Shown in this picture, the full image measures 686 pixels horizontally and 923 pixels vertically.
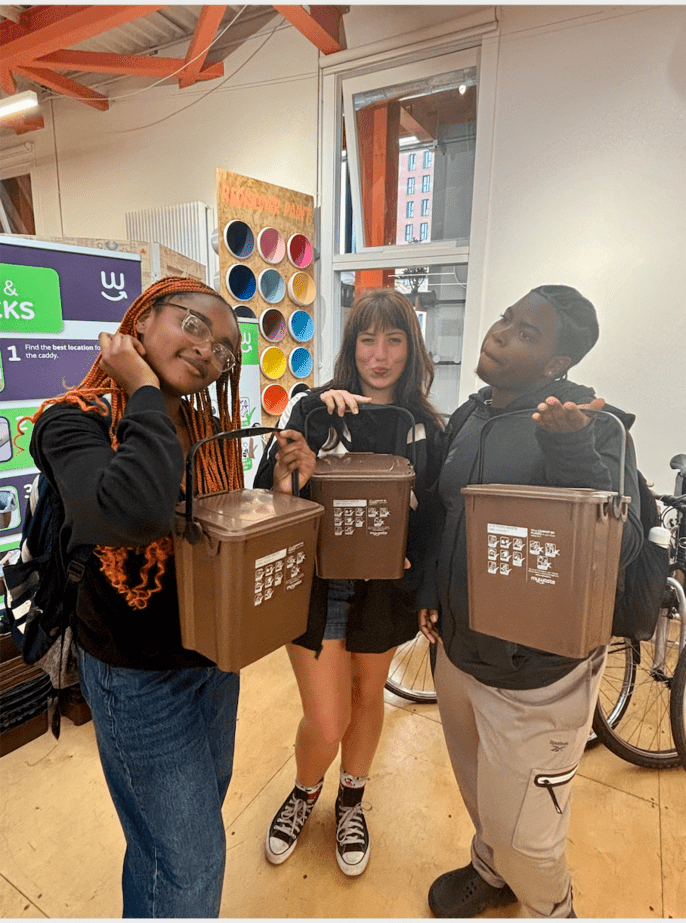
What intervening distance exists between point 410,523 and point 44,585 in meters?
0.81

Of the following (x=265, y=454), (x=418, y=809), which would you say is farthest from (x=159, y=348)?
(x=418, y=809)

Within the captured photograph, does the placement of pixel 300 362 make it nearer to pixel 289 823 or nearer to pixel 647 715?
pixel 289 823

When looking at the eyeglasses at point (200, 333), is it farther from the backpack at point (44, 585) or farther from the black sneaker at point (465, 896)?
the black sneaker at point (465, 896)

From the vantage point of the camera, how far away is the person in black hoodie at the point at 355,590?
3.76 feet

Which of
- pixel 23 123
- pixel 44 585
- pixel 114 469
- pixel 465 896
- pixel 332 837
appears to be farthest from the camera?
pixel 332 837

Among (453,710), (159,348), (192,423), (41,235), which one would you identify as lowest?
(453,710)

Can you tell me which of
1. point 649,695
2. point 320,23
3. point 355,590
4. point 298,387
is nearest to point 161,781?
point 355,590

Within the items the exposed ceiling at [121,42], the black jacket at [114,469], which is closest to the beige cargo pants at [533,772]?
the black jacket at [114,469]

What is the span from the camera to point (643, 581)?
1022 mm

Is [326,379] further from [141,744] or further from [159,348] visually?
[141,744]

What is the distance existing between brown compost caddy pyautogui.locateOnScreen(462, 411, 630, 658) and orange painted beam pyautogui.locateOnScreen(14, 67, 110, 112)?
4.83 feet

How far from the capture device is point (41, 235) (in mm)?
1654

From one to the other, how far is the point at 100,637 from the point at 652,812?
1699 mm

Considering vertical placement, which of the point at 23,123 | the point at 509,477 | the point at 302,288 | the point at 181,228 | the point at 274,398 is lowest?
the point at 509,477
